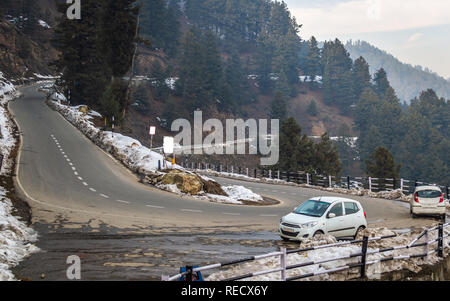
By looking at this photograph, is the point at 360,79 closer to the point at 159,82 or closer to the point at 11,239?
the point at 159,82

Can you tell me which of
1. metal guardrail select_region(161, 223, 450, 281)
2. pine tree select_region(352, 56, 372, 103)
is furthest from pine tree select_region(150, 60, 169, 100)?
metal guardrail select_region(161, 223, 450, 281)

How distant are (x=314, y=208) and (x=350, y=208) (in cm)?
141

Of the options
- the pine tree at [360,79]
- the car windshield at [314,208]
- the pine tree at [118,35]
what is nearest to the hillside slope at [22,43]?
the pine tree at [118,35]

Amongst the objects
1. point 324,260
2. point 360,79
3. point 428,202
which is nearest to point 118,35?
point 428,202

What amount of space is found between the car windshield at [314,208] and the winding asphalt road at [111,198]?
2.52 m

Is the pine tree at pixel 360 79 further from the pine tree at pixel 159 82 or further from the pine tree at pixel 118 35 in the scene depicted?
the pine tree at pixel 118 35

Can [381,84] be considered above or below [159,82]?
above

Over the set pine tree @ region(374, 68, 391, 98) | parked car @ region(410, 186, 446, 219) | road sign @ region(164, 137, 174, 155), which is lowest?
parked car @ region(410, 186, 446, 219)

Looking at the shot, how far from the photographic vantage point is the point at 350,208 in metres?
17.5

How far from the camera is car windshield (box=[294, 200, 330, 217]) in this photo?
16.9m

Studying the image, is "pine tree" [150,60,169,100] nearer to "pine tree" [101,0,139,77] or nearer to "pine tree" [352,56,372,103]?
"pine tree" [101,0,139,77]

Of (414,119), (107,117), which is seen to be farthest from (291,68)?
(107,117)

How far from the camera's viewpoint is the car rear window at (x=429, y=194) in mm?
22875
